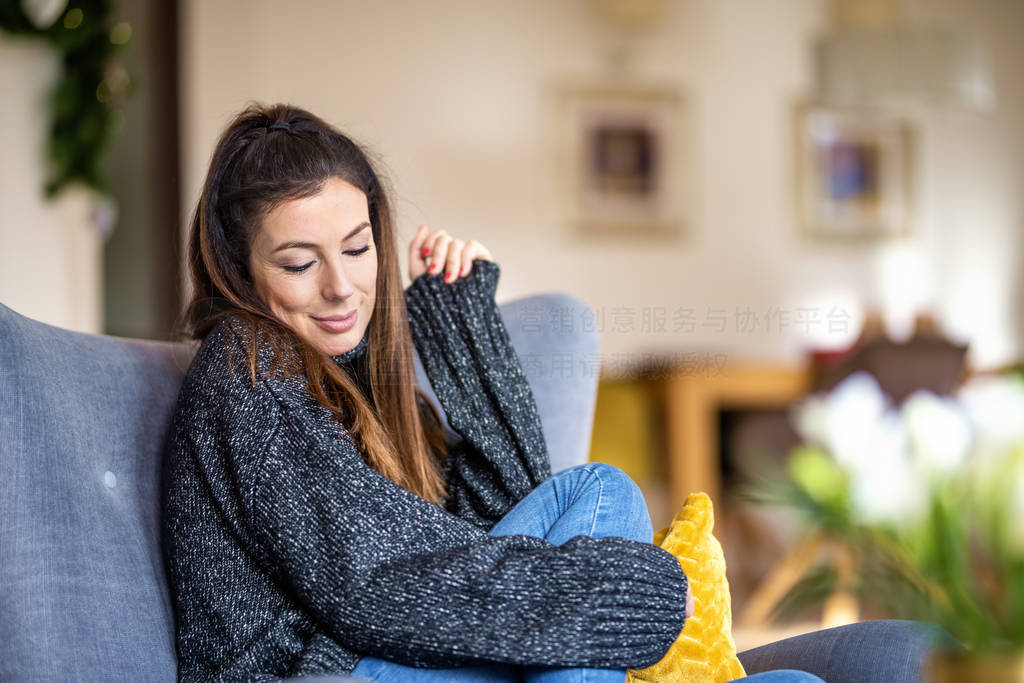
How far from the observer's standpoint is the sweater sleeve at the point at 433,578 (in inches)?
36.4

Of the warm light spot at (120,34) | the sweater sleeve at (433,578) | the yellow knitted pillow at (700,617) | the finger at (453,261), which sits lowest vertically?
the yellow knitted pillow at (700,617)

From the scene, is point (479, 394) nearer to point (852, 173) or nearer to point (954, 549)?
point (954, 549)

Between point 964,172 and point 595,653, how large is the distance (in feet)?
14.3

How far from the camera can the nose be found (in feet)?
3.98

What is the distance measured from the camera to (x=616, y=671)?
98 cm

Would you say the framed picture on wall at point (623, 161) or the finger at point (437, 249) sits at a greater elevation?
the framed picture on wall at point (623, 161)

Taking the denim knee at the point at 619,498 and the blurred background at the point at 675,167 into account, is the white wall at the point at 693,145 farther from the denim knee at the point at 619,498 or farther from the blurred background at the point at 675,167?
the denim knee at the point at 619,498

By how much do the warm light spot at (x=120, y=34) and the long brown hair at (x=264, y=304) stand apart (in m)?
1.88

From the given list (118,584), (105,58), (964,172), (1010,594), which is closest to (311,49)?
(105,58)

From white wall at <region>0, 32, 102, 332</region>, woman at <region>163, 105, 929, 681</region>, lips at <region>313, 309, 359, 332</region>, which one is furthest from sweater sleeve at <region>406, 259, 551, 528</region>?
white wall at <region>0, 32, 102, 332</region>

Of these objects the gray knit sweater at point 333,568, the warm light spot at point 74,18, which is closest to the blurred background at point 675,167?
the warm light spot at point 74,18

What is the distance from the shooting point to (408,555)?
96 cm

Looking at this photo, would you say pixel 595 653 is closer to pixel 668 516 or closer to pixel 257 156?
pixel 257 156

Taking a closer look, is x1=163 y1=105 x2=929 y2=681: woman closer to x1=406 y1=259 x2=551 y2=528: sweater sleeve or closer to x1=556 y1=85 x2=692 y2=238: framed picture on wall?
x1=406 y1=259 x2=551 y2=528: sweater sleeve
